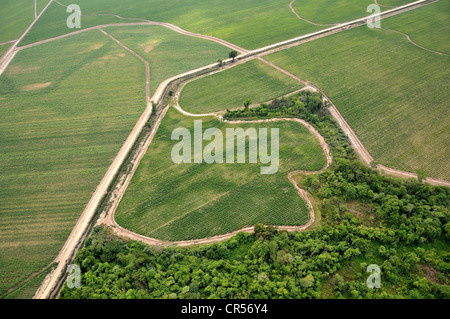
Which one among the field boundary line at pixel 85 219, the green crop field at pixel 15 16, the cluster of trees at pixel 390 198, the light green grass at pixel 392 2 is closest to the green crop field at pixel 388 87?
the cluster of trees at pixel 390 198

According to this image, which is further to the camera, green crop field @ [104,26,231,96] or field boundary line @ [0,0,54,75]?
field boundary line @ [0,0,54,75]

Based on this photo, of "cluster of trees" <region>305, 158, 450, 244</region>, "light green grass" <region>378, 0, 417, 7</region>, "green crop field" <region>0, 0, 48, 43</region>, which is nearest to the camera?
"cluster of trees" <region>305, 158, 450, 244</region>

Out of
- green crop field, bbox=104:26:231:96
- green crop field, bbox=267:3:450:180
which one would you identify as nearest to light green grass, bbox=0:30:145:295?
green crop field, bbox=104:26:231:96

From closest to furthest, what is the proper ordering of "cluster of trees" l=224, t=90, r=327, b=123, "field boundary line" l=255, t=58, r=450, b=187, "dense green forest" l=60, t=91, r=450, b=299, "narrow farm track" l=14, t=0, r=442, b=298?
1. "dense green forest" l=60, t=91, r=450, b=299
2. "narrow farm track" l=14, t=0, r=442, b=298
3. "field boundary line" l=255, t=58, r=450, b=187
4. "cluster of trees" l=224, t=90, r=327, b=123

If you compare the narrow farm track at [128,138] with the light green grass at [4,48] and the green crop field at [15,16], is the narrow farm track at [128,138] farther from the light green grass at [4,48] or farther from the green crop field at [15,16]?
the green crop field at [15,16]

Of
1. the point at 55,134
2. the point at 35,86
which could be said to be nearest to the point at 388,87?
the point at 55,134

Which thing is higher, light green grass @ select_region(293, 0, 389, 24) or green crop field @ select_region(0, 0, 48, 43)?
green crop field @ select_region(0, 0, 48, 43)

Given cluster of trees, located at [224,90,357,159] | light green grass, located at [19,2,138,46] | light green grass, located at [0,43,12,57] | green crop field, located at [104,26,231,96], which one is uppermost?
light green grass, located at [19,2,138,46]

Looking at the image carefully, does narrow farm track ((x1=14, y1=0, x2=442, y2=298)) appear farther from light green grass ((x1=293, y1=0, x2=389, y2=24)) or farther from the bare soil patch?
the bare soil patch
